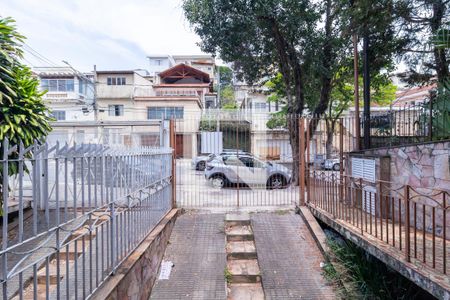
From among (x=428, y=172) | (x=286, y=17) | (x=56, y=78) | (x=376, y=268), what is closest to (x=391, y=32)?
(x=286, y=17)

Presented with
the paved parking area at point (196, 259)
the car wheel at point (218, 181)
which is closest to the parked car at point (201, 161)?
the car wheel at point (218, 181)

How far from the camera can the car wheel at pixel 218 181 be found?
32.9 ft

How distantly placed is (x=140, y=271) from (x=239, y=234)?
7.81 ft

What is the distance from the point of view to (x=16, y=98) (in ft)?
16.7

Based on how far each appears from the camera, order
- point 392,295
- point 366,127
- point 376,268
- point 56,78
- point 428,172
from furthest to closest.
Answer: point 56,78 < point 366,127 < point 428,172 < point 376,268 < point 392,295

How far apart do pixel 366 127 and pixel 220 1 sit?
5376 mm

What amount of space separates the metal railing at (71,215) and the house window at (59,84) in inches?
983

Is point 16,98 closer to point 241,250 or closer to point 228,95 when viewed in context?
point 241,250

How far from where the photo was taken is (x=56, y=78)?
27.4 m

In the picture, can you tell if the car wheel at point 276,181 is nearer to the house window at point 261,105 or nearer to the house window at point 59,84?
the house window at point 261,105

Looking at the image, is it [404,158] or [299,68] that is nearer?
[404,158]

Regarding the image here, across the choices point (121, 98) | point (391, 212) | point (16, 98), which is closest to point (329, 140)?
point (391, 212)

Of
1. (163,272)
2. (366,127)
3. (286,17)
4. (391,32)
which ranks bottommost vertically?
(163,272)

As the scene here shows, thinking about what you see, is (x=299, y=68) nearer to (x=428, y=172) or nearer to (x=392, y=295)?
(x=428, y=172)
